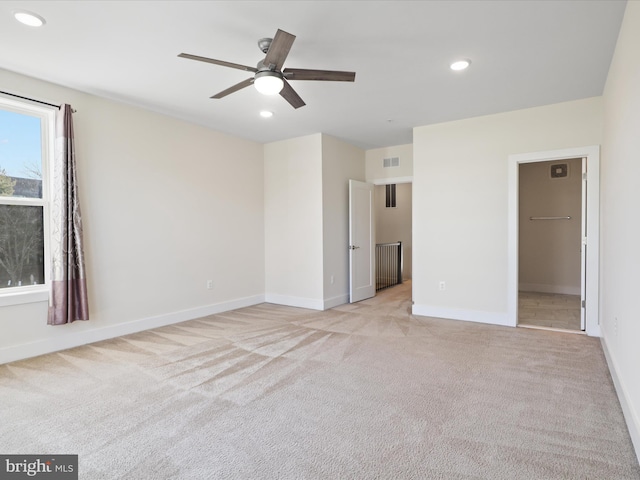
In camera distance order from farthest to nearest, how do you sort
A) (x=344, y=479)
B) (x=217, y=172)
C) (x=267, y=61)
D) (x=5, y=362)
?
(x=217, y=172)
(x=5, y=362)
(x=267, y=61)
(x=344, y=479)

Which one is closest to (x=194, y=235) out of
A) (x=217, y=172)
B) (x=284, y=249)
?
(x=217, y=172)

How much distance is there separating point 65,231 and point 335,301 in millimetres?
3732

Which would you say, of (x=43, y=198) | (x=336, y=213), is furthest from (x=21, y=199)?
(x=336, y=213)

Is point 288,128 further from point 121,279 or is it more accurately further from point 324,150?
point 121,279

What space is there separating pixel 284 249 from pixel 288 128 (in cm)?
196

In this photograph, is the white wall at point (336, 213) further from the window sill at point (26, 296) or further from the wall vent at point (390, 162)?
the window sill at point (26, 296)

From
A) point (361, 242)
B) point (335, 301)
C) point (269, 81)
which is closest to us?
point (269, 81)

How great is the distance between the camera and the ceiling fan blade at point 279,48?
2.23 metres

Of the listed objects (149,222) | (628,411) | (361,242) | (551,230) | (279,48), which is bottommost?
(628,411)

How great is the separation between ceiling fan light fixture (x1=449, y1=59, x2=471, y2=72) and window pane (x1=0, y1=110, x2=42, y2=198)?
4.15m

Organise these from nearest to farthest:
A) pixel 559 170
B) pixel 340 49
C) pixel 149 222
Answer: pixel 340 49 → pixel 149 222 → pixel 559 170

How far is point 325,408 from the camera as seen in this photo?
2.45 meters

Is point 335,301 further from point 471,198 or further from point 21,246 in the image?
point 21,246

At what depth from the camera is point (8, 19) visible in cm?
248
